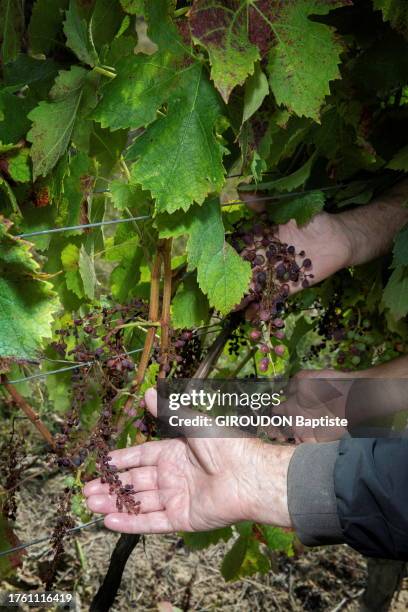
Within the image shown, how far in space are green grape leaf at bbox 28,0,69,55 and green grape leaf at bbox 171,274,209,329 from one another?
527mm

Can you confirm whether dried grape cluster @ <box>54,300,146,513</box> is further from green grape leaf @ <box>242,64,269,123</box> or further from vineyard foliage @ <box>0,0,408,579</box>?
green grape leaf @ <box>242,64,269,123</box>

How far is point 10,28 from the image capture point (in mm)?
1182

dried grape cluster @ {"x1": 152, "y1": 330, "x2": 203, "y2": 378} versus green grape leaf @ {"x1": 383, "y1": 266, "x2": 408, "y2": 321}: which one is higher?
green grape leaf @ {"x1": 383, "y1": 266, "x2": 408, "y2": 321}

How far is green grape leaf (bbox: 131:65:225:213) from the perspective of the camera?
3.61 feet

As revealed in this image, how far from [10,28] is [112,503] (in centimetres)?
92

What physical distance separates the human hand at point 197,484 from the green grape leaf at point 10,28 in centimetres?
68

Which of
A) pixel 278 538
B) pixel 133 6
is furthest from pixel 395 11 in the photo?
pixel 278 538

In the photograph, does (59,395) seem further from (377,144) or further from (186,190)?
(377,144)

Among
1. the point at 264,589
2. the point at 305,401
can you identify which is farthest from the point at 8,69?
the point at 264,589

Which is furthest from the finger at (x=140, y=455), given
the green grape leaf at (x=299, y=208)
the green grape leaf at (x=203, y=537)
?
the green grape leaf at (x=299, y=208)

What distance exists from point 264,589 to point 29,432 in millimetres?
1185

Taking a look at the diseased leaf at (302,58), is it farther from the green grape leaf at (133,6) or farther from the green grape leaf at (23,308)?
the green grape leaf at (23,308)

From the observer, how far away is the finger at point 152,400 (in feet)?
4.65

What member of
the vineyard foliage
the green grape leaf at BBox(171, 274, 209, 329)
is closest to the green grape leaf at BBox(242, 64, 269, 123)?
the vineyard foliage
